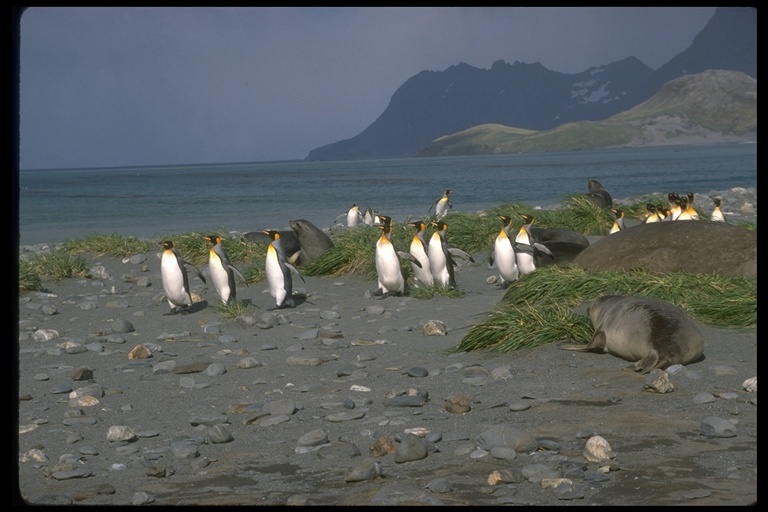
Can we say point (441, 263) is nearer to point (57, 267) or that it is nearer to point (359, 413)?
point (359, 413)

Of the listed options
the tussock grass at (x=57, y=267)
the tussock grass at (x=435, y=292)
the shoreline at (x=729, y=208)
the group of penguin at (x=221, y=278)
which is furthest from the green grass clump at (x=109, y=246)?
the tussock grass at (x=435, y=292)

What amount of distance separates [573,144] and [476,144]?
14211 mm

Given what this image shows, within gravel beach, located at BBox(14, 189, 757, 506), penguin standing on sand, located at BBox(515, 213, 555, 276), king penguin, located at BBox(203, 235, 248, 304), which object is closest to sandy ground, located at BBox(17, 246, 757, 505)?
gravel beach, located at BBox(14, 189, 757, 506)

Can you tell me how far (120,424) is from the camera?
4605 millimetres

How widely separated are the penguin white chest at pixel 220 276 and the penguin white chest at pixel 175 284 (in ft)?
1.01

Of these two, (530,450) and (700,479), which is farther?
(530,450)

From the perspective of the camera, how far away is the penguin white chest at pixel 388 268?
8.59 meters

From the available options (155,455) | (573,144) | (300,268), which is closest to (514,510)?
(155,455)

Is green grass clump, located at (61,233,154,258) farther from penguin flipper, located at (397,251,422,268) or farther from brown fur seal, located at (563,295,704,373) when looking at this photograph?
brown fur seal, located at (563,295,704,373)

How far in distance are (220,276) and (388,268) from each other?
5.37 feet

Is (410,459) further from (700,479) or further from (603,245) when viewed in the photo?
(603,245)

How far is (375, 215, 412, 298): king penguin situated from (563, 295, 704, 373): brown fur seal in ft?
10.8

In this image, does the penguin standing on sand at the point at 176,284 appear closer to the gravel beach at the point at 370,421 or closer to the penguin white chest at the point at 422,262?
the gravel beach at the point at 370,421

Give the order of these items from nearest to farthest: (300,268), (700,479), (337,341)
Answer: (700,479) → (337,341) → (300,268)
